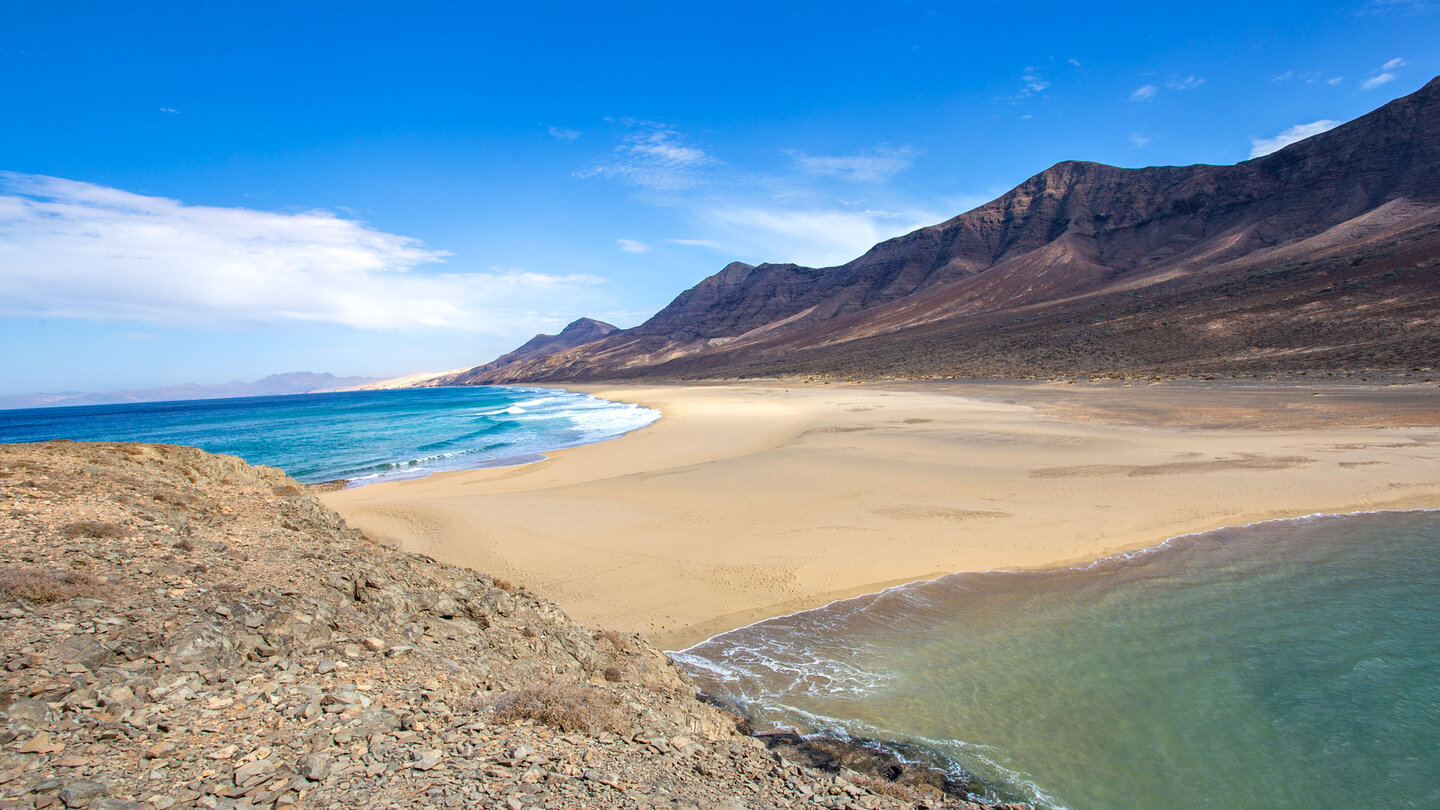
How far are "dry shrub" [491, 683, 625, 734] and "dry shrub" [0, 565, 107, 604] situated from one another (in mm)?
3090

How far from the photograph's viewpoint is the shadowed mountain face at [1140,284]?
38.4m

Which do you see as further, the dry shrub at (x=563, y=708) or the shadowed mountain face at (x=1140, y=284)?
the shadowed mountain face at (x=1140, y=284)

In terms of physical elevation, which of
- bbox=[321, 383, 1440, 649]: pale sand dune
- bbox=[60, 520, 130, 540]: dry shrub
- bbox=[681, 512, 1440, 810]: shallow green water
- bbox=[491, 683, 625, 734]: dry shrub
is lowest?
bbox=[681, 512, 1440, 810]: shallow green water

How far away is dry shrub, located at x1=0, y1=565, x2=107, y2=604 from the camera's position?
159 inches

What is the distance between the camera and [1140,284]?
6794cm

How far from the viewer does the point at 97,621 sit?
395cm

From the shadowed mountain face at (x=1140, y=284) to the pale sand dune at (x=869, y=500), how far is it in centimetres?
2120

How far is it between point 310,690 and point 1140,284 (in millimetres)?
83668

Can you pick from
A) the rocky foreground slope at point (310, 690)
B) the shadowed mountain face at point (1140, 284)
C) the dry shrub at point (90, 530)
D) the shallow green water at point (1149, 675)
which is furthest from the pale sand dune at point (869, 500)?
the shadowed mountain face at point (1140, 284)

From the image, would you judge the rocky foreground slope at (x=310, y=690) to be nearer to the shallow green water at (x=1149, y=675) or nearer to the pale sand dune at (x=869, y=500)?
the shallow green water at (x=1149, y=675)

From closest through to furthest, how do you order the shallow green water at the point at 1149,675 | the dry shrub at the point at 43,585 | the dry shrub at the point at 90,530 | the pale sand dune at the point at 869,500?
the dry shrub at the point at 43,585, the shallow green water at the point at 1149,675, the dry shrub at the point at 90,530, the pale sand dune at the point at 869,500

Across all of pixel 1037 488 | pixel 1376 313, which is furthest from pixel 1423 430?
pixel 1376 313

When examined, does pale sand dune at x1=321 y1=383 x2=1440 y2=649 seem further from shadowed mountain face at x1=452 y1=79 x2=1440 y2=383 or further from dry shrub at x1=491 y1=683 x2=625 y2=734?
shadowed mountain face at x1=452 y1=79 x2=1440 y2=383

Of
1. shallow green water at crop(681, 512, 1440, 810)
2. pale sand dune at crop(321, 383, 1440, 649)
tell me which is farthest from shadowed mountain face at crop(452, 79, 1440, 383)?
shallow green water at crop(681, 512, 1440, 810)
